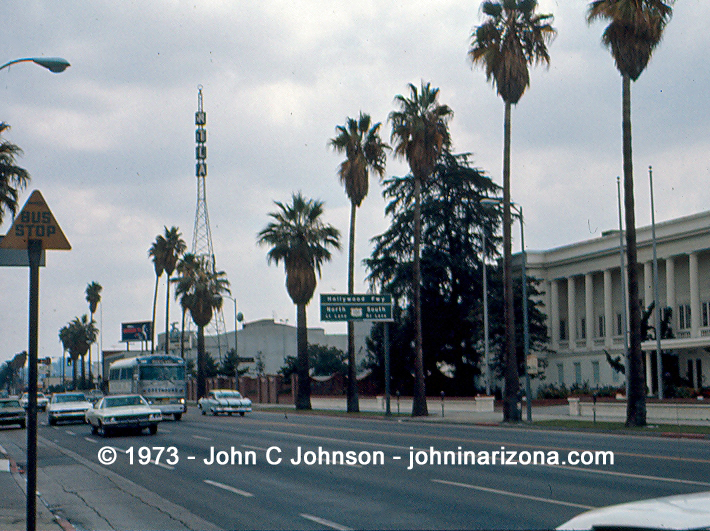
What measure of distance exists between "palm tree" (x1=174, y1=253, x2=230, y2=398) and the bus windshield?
107 ft

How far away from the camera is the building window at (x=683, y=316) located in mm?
58438

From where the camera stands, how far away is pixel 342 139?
2047 inches

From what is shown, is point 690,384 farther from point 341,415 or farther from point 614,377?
point 341,415

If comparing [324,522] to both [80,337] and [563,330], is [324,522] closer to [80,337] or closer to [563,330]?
[563,330]

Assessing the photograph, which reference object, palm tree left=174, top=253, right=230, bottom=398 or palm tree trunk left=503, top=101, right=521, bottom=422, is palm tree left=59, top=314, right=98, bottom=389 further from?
palm tree trunk left=503, top=101, right=521, bottom=422

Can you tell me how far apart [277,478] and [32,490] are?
871cm

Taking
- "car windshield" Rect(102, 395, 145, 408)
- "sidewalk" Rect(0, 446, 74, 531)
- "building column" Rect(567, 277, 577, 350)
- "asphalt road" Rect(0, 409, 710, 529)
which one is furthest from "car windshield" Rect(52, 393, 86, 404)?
"building column" Rect(567, 277, 577, 350)

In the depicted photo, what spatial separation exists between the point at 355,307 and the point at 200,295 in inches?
1309

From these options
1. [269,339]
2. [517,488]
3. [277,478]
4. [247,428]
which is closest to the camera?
[517,488]

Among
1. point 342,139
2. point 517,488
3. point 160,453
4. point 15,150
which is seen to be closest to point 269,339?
point 342,139

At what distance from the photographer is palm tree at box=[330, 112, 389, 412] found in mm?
51625

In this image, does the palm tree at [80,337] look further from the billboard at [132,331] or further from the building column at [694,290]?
the building column at [694,290]

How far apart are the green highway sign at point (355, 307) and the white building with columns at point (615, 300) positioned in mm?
14373

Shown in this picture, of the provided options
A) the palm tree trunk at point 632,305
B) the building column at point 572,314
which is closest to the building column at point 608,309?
the building column at point 572,314
